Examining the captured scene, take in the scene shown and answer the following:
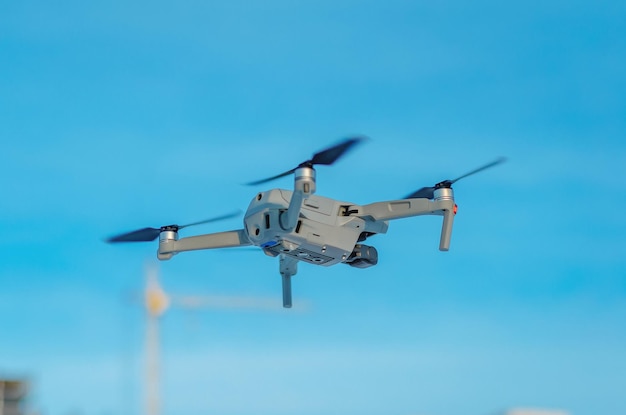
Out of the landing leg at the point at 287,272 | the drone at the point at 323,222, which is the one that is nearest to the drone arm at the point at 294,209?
the drone at the point at 323,222

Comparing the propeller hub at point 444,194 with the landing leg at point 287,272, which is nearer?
the propeller hub at point 444,194

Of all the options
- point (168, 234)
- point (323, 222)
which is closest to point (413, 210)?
point (323, 222)

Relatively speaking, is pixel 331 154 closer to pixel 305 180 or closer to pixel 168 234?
pixel 305 180

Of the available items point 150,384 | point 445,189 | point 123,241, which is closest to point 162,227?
point 123,241

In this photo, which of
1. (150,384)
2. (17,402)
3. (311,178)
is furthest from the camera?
(150,384)

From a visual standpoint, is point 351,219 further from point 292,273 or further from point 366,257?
point 292,273

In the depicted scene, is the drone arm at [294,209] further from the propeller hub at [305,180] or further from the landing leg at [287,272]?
the landing leg at [287,272]

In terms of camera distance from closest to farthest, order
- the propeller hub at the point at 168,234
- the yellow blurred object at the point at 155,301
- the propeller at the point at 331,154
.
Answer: the propeller at the point at 331,154 < the propeller hub at the point at 168,234 < the yellow blurred object at the point at 155,301
